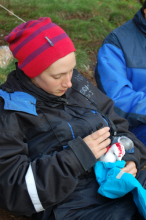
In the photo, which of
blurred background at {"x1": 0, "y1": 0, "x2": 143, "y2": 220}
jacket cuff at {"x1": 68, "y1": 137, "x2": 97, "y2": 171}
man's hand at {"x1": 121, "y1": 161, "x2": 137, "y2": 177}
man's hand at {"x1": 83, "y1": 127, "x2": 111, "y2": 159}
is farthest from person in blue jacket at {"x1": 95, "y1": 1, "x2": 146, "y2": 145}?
blurred background at {"x1": 0, "y1": 0, "x2": 143, "y2": 220}

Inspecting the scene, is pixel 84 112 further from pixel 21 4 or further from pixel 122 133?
pixel 21 4

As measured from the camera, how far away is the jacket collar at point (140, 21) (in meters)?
3.11

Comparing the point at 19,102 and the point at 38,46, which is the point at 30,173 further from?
the point at 38,46

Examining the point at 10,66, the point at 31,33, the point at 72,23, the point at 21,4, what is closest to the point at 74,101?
the point at 31,33

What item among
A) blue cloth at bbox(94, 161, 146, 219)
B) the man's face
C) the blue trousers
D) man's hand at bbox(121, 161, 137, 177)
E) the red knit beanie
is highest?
the red knit beanie

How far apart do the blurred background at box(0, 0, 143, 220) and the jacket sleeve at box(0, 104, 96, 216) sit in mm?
2506

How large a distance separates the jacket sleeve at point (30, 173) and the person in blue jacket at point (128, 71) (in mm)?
1326

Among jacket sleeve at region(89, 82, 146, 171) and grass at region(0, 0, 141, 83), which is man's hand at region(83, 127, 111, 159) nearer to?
jacket sleeve at region(89, 82, 146, 171)

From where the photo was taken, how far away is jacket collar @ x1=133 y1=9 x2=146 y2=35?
10.2 ft

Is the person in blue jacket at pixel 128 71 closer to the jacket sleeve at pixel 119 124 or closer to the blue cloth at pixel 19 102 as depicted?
the jacket sleeve at pixel 119 124

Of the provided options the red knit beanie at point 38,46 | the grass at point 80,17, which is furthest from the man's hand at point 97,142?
the grass at point 80,17

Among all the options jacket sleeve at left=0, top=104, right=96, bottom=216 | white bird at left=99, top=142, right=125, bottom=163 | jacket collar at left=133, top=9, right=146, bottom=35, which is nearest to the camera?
jacket sleeve at left=0, top=104, right=96, bottom=216

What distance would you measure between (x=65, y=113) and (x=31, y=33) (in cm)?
77

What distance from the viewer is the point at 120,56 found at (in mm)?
3107
